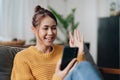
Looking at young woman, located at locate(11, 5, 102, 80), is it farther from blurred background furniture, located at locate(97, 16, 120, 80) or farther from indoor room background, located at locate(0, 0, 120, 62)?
blurred background furniture, located at locate(97, 16, 120, 80)

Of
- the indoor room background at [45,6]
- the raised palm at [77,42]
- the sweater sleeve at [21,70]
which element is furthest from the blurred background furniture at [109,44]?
the sweater sleeve at [21,70]

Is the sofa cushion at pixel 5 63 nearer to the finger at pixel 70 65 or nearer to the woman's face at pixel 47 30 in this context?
the woman's face at pixel 47 30

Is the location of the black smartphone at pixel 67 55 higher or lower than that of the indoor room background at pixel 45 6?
lower

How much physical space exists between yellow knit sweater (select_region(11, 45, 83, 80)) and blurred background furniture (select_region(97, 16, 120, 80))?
257cm

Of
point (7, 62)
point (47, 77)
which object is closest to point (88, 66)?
point (47, 77)

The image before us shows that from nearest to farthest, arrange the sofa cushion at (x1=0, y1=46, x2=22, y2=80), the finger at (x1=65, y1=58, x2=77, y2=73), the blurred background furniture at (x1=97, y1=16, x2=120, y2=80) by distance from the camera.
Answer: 1. the finger at (x1=65, y1=58, x2=77, y2=73)
2. the sofa cushion at (x1=0, y1=46, x2=22, y2=80)
3. the blurred background furniture at (x1=97, y1=16, x2=120, y2=80)

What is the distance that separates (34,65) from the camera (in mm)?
1569

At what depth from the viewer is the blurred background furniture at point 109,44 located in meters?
4.08

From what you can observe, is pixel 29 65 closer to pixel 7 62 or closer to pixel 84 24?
pixel 7 62

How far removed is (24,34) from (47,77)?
2.89 m

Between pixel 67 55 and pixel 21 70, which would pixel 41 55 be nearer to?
pixel 21 70

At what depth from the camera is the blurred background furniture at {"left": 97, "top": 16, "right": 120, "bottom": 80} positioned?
408cm

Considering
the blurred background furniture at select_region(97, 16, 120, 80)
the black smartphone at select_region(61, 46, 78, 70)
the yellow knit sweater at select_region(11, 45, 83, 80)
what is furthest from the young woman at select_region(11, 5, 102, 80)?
the blurred background furniture at select_region(97, 16, 120, 80)

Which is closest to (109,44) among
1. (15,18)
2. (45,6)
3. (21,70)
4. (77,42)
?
(45,6)
